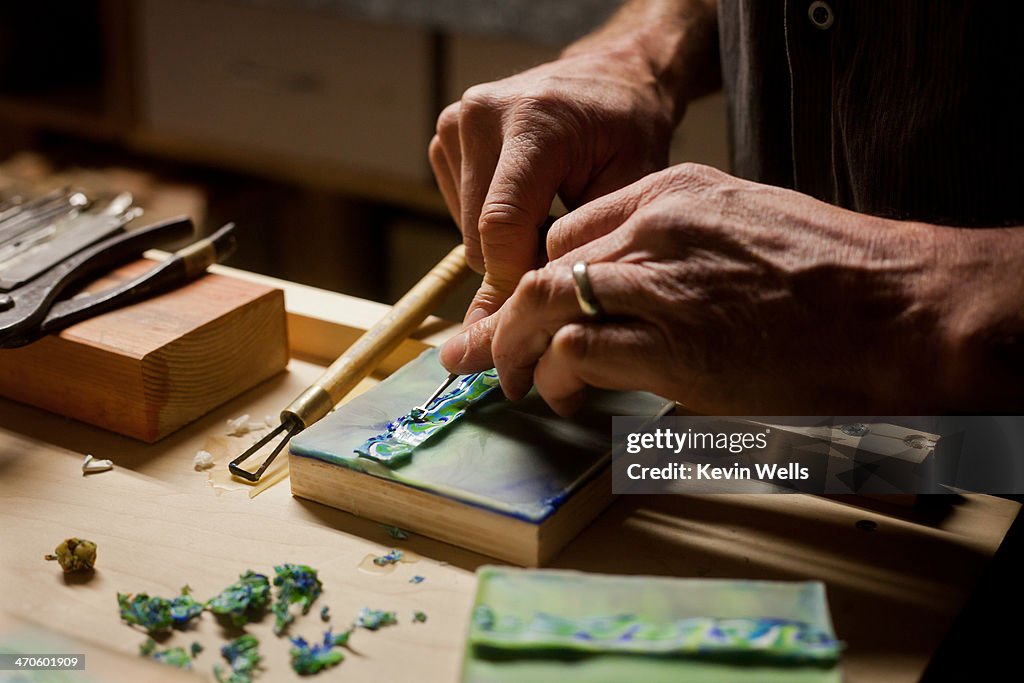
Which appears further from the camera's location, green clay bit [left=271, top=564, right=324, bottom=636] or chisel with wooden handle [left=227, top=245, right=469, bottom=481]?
chisel with wooden handle [left=227, top=245, right=469, bottom=481]

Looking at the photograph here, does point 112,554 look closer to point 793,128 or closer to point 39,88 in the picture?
point 793,128

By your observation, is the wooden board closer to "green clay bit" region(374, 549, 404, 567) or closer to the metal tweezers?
"green clay bit" region(374, 549, 404, 567)

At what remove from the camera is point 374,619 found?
0.59 meters

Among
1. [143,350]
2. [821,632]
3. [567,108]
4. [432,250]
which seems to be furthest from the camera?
[432,250]

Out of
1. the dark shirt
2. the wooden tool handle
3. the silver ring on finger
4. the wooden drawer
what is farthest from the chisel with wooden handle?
the wooden drawer

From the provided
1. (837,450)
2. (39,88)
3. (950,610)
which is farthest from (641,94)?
(39,88)

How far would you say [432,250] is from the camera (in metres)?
2.22

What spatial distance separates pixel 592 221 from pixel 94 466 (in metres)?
0.40

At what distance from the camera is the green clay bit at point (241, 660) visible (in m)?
0.55

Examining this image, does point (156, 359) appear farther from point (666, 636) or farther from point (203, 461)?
point (666, 636)

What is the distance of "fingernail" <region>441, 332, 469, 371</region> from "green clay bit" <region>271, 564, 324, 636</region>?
0.20 meters

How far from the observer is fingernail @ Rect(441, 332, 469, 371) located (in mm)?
770

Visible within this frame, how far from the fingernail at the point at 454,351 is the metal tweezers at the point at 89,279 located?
261 millimetres

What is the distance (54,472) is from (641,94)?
622 mm
